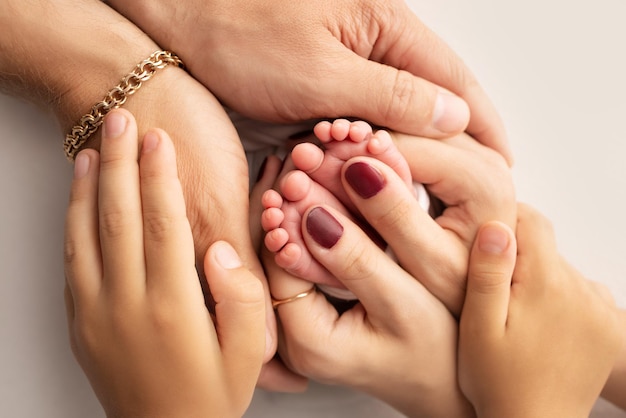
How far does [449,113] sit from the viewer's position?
1032mm

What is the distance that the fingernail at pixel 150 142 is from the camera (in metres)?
0.91

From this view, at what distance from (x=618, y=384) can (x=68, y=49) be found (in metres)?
1.05

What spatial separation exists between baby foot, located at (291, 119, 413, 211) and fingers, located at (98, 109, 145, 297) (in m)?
0.23

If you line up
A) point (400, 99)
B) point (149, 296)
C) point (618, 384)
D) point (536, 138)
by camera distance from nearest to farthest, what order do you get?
1. point (149, 296)
2. point (400, 99)
3. point (618, 384)
4. point (536, 138)

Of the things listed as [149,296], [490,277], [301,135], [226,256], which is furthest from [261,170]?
[490,277]

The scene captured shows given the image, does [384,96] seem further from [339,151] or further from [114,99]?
[114,99]

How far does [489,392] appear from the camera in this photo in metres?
1.04

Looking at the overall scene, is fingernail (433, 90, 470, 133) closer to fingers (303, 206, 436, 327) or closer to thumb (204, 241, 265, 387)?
fingers (303, 206, 436, 327)

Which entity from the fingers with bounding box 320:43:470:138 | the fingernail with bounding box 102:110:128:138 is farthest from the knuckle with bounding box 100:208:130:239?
the fingers with bounding box 320:43:470:138

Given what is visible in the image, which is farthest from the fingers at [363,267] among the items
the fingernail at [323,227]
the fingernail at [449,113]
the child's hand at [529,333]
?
the fingernail at [449,113]

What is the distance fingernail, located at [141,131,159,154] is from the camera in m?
0.91

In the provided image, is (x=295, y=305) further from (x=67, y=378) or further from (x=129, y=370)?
(x=67, y=378)

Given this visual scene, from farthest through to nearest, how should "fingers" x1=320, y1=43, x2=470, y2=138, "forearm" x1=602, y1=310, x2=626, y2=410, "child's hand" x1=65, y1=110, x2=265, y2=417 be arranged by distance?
1. "forearm" x1=602, y1=310, x2=626, y2=410
2. "fingers" x1=320, y1=43, x2=470, y2=138
3. "child's hand" x1=65, y1=110, x2=265, y2=417

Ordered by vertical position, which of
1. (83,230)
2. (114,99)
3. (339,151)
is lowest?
(83,230)
